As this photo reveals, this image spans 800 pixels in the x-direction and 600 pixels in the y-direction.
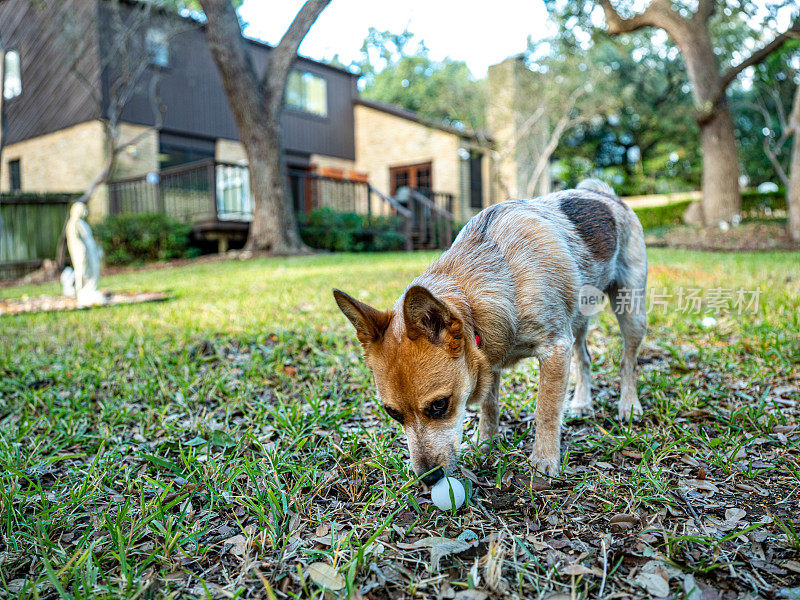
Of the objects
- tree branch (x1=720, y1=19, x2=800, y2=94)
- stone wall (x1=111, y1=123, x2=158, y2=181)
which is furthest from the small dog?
stone wall (x1=111, y1=123, x2=158, y2=181)

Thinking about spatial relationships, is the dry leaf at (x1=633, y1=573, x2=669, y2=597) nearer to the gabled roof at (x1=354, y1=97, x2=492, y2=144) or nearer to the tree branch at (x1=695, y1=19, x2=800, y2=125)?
the tree branch at (x1=695, y1=19, x2=800, y2=125)

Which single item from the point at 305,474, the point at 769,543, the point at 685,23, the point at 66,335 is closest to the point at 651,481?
the point at 769,543

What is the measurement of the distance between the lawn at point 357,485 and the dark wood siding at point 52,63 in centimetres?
1665

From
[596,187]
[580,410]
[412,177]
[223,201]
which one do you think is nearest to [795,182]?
[596,187]

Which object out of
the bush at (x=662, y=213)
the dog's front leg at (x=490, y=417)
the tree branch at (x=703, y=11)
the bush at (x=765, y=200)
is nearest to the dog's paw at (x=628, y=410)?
the dog's front leg at (x=490, y=417)

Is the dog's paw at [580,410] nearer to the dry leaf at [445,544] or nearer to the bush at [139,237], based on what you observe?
the dry leaf at [445,544]

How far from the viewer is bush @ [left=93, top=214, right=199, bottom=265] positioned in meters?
15.8

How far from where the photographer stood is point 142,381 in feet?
13.0

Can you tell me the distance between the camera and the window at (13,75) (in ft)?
70.4

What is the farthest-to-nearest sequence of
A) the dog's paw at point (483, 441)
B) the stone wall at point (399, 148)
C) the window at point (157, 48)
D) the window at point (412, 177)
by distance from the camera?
the window at point (412, 177), the stone wall at point (399, 148), the window at point (157, 48), the dog's paw at point (483, 441)

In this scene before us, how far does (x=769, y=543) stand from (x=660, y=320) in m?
3.82

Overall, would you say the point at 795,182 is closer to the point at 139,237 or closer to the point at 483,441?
the point at 483,441

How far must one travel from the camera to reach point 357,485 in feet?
7.94

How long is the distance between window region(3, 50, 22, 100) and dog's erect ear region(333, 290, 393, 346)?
25640 millimetres
